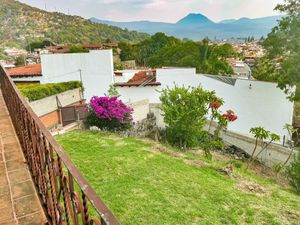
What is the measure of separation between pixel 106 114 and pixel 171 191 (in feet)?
17.3

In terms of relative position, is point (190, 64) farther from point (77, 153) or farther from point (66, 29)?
point (66, 29)

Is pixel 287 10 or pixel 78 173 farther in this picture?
pixel 287 10

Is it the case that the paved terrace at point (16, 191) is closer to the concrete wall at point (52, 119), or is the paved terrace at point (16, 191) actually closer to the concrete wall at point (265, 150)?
the concrete wall at point (265, 150)

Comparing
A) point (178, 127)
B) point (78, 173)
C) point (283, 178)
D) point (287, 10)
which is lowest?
point (283, 178)

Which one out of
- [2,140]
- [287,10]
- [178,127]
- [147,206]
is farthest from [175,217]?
[287,10]

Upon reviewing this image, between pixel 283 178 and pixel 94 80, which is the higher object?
pixel 94 80

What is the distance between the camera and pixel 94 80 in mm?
16047

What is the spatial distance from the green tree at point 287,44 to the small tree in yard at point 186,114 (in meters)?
3.25

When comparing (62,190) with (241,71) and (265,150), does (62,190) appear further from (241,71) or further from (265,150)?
(241,71)

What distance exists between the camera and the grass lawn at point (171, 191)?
4488 millimetres

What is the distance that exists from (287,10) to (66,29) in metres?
56.0

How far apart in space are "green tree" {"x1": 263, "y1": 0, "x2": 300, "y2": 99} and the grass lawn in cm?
592

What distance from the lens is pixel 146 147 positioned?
8.07 m

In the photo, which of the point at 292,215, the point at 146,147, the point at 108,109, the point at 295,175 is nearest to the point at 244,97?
the point at 295,175
